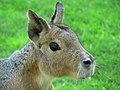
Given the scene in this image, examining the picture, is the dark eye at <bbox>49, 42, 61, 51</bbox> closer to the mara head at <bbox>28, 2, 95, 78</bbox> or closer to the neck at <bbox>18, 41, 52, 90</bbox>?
the mara head at <bbox>28, 2, 95, 78</bbox>

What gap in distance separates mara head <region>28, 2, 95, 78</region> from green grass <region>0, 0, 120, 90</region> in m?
2.11

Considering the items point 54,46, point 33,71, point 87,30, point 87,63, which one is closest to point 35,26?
point 54,46

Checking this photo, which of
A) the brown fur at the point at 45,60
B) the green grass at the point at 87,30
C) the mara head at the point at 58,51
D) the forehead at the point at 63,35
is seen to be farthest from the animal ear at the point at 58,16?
the green grass at the point at 87,30

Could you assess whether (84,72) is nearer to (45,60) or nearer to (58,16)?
(45,60)

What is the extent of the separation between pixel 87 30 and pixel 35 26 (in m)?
4.27

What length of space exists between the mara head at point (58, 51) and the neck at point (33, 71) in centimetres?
8

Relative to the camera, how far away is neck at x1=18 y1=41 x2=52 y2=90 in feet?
17.1

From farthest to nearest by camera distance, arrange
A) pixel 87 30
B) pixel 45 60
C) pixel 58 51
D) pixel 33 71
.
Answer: pixel 87 30 < pixel 33 71 < pixel 45 60 < pixel 58 51

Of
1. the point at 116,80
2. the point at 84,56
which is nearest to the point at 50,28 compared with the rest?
the point at 84,56

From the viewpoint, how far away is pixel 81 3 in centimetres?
1067

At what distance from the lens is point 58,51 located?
16.2ft

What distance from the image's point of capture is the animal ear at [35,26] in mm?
5090

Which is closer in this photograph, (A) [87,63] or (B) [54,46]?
(A) [87,63]

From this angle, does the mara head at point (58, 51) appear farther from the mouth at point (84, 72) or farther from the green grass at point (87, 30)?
the green grass at point (87, 30)
